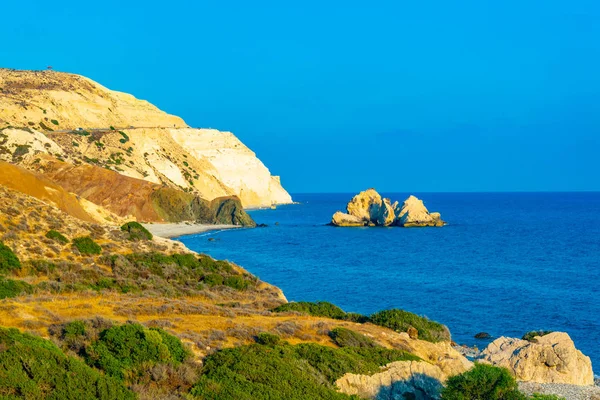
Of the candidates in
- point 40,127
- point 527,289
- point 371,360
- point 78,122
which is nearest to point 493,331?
point 527,289

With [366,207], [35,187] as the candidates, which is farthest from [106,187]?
[366,207]

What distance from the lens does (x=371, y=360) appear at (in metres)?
17.3

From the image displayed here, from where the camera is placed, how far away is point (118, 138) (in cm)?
12338

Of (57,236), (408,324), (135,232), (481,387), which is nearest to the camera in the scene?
(481,387)

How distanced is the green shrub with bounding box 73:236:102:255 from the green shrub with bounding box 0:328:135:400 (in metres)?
17.4

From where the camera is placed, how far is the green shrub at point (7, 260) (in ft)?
87.1

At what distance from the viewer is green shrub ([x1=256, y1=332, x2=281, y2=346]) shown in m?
17.3

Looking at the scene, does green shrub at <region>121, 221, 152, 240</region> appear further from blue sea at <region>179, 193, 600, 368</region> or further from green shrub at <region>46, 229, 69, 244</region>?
blue sea at <region>179, 193, 600, 368</region>

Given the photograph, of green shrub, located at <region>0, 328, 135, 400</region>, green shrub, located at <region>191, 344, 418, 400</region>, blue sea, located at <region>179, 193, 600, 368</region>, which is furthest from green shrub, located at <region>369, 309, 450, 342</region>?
green shrub, located at <region>0, 328, 135, 400</region>

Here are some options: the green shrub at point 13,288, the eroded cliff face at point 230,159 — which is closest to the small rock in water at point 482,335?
the green shrub at point 13,288

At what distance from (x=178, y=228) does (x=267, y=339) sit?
7598 centimetres

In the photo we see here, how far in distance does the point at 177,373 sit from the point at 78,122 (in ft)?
404

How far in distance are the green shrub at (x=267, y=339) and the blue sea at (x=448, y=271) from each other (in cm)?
1716

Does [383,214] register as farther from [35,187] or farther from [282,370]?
[282,370]
